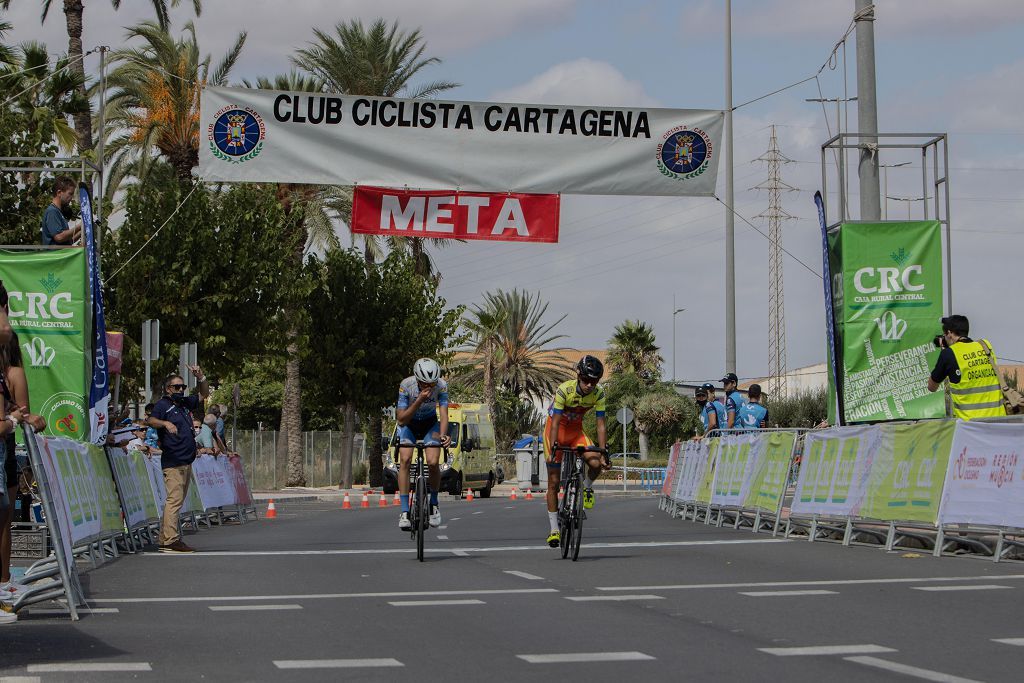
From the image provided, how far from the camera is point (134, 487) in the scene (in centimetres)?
1630

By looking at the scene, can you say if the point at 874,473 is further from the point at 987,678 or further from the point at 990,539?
the point at 987,678

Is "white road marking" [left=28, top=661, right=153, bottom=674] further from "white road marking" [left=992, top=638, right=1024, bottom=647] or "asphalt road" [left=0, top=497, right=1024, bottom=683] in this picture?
"white road marking" [left=992, top=638, right=1024, bottom=647]

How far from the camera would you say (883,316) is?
1683 cm

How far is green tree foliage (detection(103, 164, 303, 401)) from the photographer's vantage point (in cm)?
3672

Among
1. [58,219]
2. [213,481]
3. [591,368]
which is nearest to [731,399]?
[213,481]

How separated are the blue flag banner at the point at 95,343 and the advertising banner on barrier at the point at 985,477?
8467 millimetres

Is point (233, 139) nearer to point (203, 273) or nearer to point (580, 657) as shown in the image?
point (580, 657)

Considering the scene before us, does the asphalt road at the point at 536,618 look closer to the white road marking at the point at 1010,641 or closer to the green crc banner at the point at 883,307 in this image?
the white road marking at the point at 1010,641

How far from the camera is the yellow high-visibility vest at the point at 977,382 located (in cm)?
1446

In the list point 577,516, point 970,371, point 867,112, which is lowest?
point 577,516

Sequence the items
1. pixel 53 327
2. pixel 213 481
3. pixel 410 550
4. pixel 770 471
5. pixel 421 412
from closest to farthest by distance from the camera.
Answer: pixel 421 412, pixel 410 550, pixel 53 327, pixel 770 471, pixel 213 481

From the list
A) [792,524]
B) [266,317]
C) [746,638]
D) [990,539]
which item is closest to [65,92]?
[266,317]

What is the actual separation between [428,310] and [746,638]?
40.4 m

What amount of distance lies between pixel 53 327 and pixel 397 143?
4.42 metres
